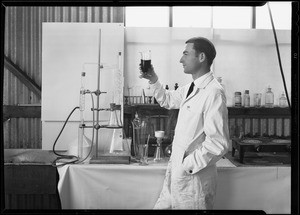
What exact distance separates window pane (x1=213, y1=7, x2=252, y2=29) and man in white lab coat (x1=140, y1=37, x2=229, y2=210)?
0.21 meters

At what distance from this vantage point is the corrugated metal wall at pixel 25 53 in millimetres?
1937

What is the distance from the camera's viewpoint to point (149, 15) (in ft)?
6.64

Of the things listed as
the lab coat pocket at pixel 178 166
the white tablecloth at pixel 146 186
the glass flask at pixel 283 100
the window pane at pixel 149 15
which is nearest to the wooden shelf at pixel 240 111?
the glass flask at pixel 283 100

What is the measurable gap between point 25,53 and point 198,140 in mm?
1104

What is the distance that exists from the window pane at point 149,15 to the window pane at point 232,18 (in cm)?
29

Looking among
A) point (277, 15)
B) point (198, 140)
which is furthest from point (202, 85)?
point (277, 15)

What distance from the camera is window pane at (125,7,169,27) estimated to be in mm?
1990

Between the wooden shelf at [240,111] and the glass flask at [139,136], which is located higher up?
the wooden shelf at [240,111]

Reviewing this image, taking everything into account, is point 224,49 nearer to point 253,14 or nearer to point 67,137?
point 253,14

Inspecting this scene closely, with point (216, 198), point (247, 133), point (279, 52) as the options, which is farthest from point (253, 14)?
point (216, 198)

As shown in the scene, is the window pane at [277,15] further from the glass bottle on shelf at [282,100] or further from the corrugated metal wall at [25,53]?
the corrugated metal wall at [25,53]

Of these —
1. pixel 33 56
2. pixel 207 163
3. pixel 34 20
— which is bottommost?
pixel 207 163

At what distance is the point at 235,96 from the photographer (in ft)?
7.25

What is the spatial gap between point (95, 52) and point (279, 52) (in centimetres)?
115
